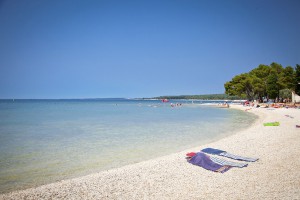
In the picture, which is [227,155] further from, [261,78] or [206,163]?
[261,78]

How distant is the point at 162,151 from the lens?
407 inches

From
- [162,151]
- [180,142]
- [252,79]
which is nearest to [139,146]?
[162,151]

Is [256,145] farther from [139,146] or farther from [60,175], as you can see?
[60,175]

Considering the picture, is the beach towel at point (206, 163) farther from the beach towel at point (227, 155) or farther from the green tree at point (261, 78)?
the green tree at point (261, 78)

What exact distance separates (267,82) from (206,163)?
53148mm

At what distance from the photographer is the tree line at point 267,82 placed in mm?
48625

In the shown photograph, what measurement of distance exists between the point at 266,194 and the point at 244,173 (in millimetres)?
1540

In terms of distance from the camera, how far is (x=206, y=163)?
24.1 ft

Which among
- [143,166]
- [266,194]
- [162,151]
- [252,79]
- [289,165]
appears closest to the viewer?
[266,194]

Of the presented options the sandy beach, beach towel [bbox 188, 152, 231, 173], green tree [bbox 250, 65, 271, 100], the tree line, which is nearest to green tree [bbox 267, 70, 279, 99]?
the tree line

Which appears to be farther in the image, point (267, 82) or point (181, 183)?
point (267, 82)

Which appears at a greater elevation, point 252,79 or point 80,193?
point 252,79

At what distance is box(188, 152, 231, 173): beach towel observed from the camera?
6.89 meters

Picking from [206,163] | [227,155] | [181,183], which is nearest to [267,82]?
[227,155]
